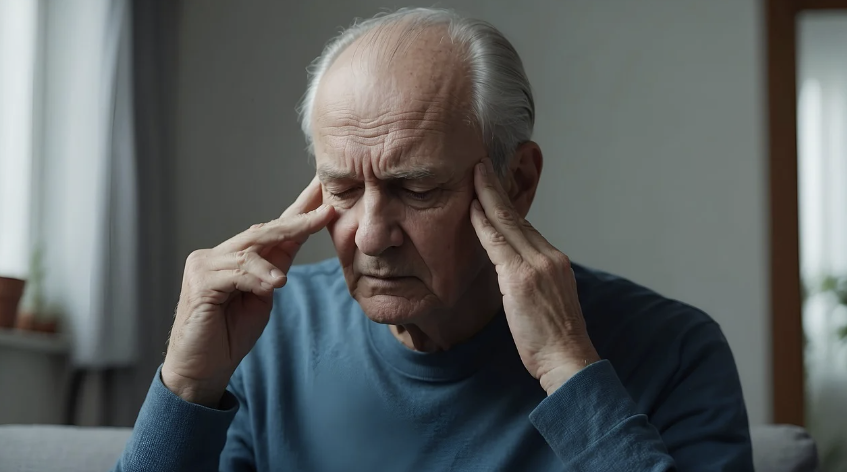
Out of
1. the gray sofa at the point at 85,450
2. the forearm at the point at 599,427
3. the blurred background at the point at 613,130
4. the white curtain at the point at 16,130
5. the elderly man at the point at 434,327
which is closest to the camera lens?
the forearm at the point at 599,427

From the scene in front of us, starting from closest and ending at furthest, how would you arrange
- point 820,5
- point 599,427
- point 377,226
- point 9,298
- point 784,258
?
point 599,427
point 377,226
point 9,298
point 784,258
point 820,5

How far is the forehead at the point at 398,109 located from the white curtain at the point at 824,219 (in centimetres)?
301

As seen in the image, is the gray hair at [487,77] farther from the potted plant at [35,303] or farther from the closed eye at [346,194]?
the potted plant at [35,303]

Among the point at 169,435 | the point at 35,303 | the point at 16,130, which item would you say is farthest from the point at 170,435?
the point at 16,130

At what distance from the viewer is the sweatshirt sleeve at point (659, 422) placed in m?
1.17

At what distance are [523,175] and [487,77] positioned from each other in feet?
0.66

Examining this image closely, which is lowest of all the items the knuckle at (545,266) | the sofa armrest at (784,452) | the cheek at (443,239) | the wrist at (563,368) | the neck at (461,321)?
the sofa armrest at (784,452)

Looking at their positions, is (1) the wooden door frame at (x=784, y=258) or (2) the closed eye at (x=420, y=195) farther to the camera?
(1) the wooden door frame at (x=784, y=258)

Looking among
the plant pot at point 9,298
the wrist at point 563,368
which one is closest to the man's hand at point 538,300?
the wrist at point 563,368

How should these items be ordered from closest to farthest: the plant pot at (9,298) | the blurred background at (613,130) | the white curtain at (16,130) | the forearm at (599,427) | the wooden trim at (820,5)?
the forearm at (599,427), the plant pot at (9,298), the white curtain at (16,130), the blurred background at (613,130), the wooden trim at (820,5)

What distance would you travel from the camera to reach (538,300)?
4.14ft

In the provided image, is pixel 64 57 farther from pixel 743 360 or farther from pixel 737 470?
pixel 743 360

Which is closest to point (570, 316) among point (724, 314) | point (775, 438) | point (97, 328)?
point (775, 438)

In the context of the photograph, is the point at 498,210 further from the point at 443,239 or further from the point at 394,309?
the point at 394,309
